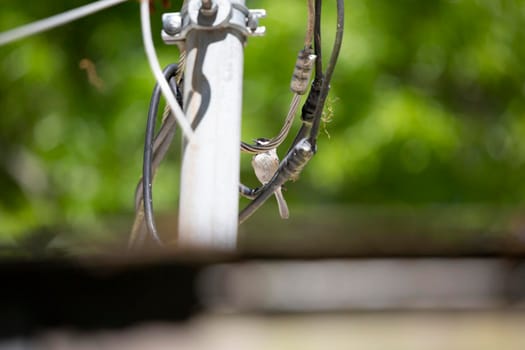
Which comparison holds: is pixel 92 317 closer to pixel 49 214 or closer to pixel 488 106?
pixel 49 214

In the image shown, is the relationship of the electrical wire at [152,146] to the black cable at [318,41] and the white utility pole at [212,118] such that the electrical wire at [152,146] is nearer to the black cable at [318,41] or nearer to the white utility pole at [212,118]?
the white utility pole at [212,118]

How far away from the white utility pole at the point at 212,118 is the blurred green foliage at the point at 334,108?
373 cm

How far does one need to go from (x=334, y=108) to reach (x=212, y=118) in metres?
3.95

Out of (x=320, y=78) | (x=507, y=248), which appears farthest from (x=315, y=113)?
(x=507, y=248)

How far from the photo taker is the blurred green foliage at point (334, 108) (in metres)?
6.71

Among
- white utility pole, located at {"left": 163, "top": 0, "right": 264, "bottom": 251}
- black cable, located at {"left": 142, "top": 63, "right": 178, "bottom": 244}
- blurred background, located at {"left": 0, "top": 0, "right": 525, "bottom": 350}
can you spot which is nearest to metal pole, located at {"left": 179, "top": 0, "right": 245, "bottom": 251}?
white utility pole, located at {"left": 163, "top": 0, "right": 264, "bottom": 251}

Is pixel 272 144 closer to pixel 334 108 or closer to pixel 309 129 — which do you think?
pixel 309 129

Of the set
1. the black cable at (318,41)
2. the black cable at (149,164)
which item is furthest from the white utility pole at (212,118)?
the black cable at (318,41)

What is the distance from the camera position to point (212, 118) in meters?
2.49

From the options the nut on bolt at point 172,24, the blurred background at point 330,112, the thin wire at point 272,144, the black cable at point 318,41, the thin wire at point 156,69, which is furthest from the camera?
the blurred background at point 330,112

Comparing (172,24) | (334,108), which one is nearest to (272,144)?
(172,24)

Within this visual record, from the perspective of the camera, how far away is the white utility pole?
247 centimetres

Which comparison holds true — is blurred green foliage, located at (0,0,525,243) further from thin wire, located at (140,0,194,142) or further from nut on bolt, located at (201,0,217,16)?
thin wire, located at (140,0,194,142)

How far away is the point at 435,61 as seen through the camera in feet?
24.1
